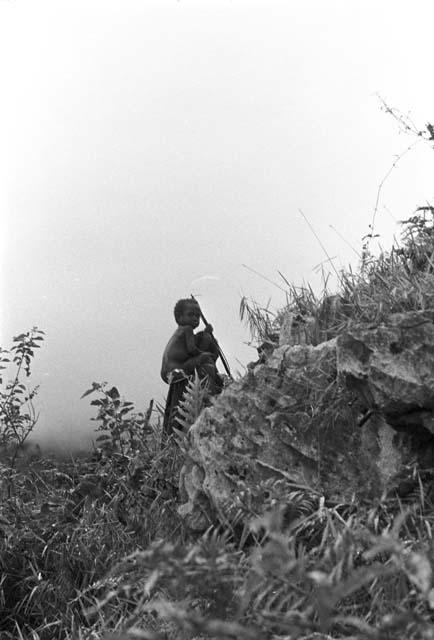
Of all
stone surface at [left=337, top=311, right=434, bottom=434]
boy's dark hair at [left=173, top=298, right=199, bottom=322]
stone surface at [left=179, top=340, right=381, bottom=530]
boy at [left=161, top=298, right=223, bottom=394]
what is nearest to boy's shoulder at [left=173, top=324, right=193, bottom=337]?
boy at [left=161, top=298, right=223, bottom=394]

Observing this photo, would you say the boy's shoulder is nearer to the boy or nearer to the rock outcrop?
the boy

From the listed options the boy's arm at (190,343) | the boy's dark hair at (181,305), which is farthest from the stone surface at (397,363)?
the boy's dark hair at (181,305)

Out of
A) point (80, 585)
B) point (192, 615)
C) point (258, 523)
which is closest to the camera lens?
point (192, 615)

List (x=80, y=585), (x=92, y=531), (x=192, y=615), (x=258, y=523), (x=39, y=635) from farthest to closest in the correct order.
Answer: (x=92, y=531) < (x=80, y=585) < (x=39, y=635) < (x=258, y=523) < (x=192, y=615)

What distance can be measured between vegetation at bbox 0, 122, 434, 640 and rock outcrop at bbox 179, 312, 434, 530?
12 cm

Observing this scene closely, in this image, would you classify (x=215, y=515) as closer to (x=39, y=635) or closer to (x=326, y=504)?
(x=326, y=504)

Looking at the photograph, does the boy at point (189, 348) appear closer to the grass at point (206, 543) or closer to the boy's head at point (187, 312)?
the boy's head at point (187, 312)

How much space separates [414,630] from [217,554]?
1.66ft

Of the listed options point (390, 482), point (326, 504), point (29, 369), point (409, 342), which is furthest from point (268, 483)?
point (29, 369)

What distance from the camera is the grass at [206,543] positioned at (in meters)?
1.54

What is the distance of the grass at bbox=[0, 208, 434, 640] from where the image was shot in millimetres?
1539

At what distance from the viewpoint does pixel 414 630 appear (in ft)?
5.40

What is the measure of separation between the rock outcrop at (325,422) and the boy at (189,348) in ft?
12.9

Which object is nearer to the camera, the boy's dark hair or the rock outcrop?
the rock outcrop
